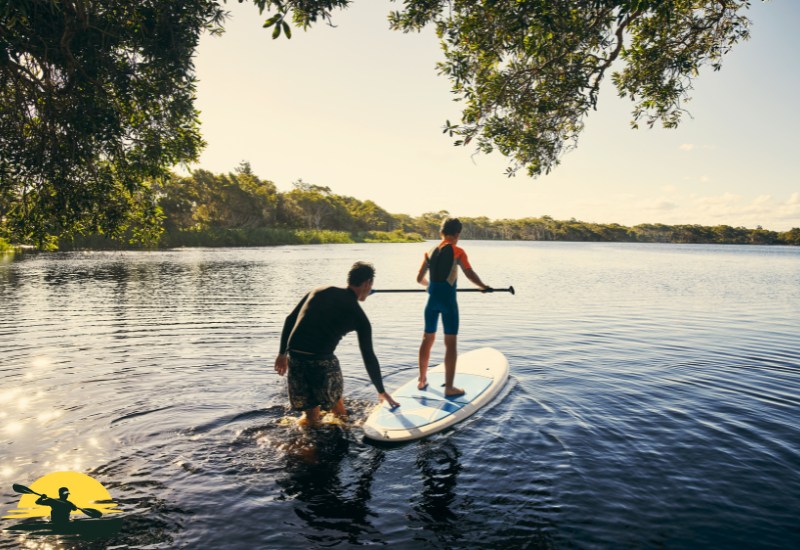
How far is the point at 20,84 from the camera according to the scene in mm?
6695

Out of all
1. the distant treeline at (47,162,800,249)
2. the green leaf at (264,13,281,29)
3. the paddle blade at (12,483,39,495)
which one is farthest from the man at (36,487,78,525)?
the distant treeline at (47,162,800,249)

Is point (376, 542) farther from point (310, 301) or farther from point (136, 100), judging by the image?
point (136, 100)

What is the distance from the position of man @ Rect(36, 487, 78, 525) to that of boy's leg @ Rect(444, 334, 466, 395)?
4.22m

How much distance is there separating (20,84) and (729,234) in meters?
199

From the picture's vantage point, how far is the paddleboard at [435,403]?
4887 mm

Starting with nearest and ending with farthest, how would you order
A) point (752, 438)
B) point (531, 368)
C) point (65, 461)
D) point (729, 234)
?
point (65, 461) < point (752, 438) < point (531, 368) < point (729, 234)

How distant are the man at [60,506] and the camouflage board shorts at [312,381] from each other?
2.08 meters

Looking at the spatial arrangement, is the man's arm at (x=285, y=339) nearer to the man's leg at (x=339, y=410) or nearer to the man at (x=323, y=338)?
the man at (x=323, y=338)

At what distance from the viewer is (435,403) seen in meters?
5.67

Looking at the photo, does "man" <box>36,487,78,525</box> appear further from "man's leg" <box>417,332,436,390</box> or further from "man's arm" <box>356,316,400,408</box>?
"man's leg" <box>417,332,436,390</box>

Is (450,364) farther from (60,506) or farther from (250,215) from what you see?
(250,215)

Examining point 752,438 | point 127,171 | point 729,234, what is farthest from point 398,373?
point 729,234

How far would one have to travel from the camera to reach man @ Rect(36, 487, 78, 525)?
3314 millimetres

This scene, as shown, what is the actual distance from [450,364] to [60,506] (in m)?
4.41
